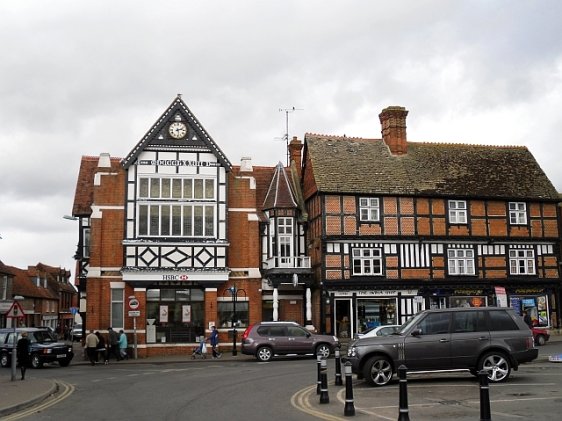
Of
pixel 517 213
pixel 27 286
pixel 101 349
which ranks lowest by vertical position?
pixel 101 349

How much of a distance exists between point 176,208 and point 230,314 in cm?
624

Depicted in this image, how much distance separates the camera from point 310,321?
35.9 metres

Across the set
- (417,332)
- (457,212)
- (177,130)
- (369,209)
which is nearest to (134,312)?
(177,130)

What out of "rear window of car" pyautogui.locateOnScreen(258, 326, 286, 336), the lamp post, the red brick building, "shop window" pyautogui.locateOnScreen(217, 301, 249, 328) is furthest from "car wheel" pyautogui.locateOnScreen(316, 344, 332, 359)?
the lamp post

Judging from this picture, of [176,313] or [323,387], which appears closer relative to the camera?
[323,387]

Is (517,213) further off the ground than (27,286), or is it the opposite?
(517,213)

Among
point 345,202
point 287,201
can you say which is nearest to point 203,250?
point 287,201

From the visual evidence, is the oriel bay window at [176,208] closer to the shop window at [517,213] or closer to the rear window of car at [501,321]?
the shop window at [517,213]

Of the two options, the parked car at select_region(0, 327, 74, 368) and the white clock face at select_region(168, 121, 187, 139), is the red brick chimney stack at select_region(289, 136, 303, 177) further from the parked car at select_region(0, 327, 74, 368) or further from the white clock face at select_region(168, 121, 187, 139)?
the parked car at select_region(0, 327, 74, 368)

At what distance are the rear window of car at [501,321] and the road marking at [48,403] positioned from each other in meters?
10.7

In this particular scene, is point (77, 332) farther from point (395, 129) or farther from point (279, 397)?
point (279, 397)

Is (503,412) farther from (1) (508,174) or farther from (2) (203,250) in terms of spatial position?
(1) (508,174)

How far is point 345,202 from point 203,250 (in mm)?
8129

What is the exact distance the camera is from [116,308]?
34.5 meters
